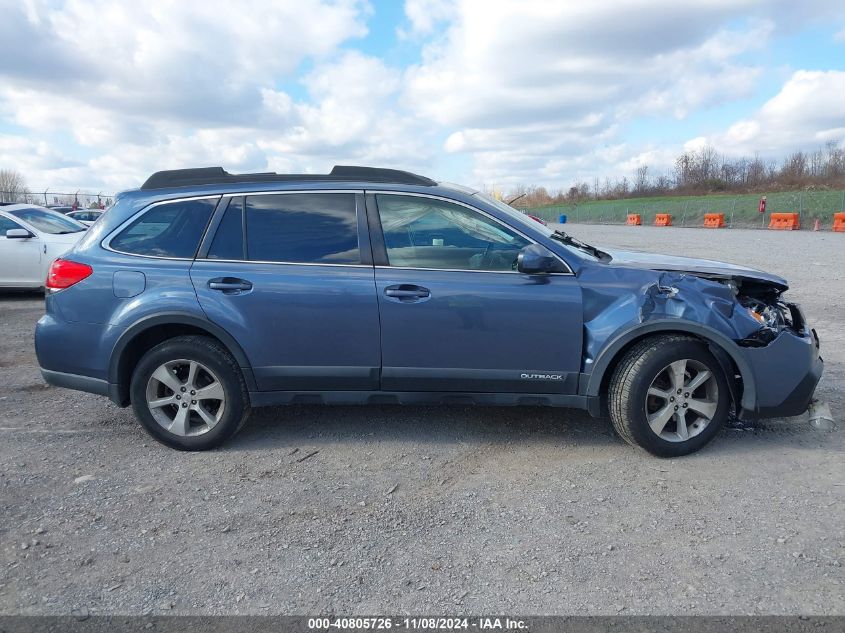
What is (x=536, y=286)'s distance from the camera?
3.94m

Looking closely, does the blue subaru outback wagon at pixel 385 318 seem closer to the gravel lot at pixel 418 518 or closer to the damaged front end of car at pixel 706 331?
the damaged front end of car at pixel 706 331

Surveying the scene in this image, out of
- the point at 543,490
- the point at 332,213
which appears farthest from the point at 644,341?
the point at 332,213

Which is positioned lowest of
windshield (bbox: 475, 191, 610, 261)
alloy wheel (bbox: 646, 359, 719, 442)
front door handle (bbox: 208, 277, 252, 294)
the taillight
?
alloy wheel (bbox: 646, 359, 719, 442)

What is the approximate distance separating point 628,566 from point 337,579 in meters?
1.33

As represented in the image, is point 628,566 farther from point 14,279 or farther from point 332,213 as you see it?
point 14,279

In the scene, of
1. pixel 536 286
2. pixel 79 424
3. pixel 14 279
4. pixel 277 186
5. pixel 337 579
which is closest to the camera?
pixel 337 579

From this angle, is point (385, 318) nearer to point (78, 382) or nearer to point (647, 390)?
point (647, 390)

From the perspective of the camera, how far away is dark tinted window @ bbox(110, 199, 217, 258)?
13.6 ft

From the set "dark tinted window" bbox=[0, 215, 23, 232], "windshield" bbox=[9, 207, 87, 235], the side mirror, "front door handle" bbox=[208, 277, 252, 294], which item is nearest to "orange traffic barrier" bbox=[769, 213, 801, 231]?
"windshield" bbox=[9, 207, 87, 235]

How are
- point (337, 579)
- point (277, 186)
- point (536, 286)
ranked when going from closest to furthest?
point (337, 579), point (536, 286), point (277, 186)

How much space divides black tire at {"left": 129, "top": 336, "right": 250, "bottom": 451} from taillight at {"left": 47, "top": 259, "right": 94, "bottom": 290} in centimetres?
67

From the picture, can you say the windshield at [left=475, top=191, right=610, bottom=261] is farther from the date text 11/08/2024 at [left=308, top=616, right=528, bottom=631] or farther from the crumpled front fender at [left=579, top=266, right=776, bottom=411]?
the date text 11/08/2024 at [left=308, top=616, right=528, bottom=631]

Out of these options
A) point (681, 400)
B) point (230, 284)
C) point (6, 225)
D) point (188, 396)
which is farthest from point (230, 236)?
point (6, 225)

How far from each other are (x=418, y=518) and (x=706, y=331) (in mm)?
2098
